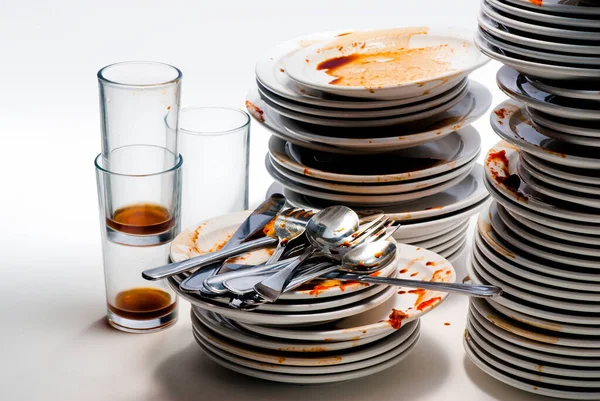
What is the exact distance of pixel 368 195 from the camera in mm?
1520

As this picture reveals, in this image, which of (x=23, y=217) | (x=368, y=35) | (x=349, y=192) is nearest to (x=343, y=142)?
(x=349, y=192)

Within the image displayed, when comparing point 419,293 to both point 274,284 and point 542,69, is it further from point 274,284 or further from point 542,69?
point 542,69

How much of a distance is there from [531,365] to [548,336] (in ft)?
0.15

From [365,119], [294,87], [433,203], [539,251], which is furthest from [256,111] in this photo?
[539,251]

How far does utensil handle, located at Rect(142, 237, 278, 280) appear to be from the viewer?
129 centimetres

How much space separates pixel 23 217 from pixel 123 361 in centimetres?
46

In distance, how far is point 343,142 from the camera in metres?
1.49

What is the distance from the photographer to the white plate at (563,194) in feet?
3.97

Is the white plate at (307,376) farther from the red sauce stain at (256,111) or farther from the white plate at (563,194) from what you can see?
the red sauce stain at (256,111)

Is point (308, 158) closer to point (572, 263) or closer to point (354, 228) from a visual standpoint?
point (354, 228)

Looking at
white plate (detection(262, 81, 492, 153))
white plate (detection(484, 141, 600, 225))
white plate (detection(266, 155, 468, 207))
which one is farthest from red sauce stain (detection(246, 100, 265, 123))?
white plate (detection(484, 141, 600, 225))

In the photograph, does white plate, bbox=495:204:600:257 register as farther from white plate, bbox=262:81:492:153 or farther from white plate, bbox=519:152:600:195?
white plate, bbox=262:81:492:153

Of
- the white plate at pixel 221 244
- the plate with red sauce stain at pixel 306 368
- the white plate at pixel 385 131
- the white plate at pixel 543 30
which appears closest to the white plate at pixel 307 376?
the plate with red sauce stain at pixel 306 368

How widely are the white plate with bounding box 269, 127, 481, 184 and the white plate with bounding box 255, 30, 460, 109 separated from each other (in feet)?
0.31
